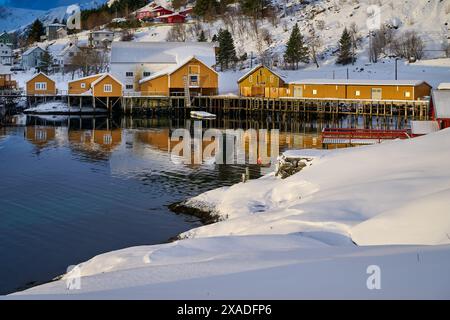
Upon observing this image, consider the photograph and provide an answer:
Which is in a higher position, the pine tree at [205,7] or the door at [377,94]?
the pine tree at [205,7]

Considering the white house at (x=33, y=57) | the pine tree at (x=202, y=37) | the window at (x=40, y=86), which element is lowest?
the window at (x=40, y=86)

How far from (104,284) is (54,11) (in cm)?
13135

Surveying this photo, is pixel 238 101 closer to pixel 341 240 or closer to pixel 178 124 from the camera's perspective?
pixel 178 124

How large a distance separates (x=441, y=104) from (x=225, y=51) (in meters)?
43.7

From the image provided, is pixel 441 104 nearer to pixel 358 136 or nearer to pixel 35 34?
pixel 358 136

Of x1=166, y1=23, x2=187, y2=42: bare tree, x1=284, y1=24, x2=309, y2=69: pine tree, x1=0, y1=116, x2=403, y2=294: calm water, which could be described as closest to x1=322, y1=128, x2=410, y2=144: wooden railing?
x1=0, y1=116, x2=403, y2=294: calm water

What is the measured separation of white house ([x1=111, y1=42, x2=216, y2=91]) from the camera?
2359 inches

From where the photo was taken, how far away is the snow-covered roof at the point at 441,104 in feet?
86.5

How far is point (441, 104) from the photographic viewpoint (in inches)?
1061

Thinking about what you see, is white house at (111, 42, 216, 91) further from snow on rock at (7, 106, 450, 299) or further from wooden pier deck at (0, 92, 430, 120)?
snow on rock at (7, 106, 450, 299)

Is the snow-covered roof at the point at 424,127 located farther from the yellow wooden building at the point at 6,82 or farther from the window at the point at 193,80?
the yellow wooden building at the point at 6,82

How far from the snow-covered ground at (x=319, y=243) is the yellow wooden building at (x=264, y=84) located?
34.5m

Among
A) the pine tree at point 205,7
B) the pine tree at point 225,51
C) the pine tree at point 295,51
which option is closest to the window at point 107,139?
the pine tree at point 295,51

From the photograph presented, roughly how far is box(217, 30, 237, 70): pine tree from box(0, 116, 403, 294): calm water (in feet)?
96.4
